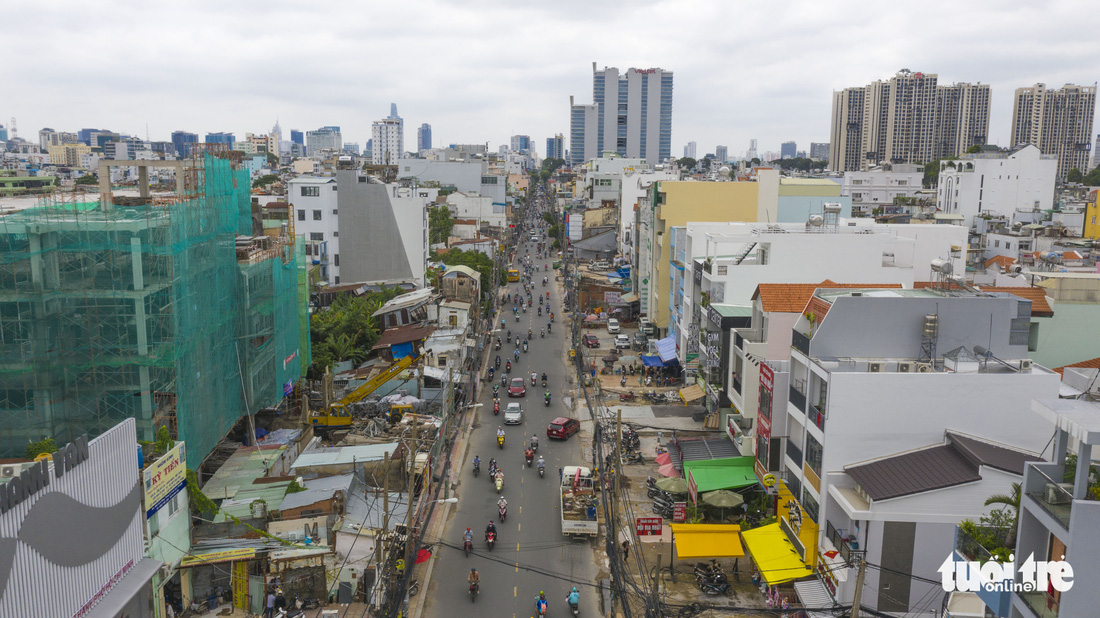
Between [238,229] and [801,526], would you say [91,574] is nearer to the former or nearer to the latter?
[801,526]

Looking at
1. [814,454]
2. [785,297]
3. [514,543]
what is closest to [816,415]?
[814,454]

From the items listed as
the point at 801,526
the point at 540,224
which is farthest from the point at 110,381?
the point at 540,224

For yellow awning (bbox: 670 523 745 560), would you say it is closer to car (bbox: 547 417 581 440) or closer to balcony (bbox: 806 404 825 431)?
balcony (bbox: 806 404 825 431)

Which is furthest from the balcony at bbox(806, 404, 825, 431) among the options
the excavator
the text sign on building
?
the excavator

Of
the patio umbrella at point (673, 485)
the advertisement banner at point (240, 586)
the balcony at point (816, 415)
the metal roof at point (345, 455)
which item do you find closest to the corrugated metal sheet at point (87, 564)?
the advertisement banner at point (240, 586)

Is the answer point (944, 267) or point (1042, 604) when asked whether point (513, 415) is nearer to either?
point (944, 267)

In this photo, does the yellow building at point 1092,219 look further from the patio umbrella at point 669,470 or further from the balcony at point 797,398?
the balcony at point 797,398
